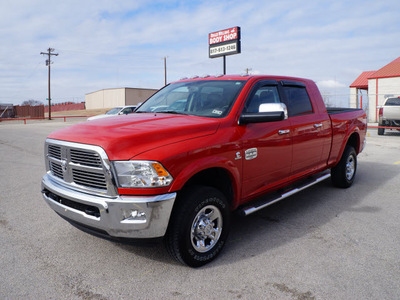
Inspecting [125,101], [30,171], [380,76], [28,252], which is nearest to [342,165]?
[28,252]

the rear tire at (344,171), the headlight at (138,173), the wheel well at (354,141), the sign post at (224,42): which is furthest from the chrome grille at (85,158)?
the sign post at (224,42)

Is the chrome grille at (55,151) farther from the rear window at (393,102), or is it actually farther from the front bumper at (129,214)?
the rear window at (393,102)

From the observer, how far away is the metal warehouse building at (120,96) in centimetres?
7194

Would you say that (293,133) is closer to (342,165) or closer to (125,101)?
(342,165)

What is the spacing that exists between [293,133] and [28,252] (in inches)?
133

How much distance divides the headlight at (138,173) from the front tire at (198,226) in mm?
393

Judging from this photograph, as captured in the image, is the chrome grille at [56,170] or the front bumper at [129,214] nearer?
the front bumper at [129,214]

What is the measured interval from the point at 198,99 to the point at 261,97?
0.77m

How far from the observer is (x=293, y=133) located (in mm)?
4352

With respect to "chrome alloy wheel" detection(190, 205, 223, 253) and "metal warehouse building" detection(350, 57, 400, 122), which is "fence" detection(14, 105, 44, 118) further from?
"chrome alloy wheel" detection(190, 205, 223, 253)

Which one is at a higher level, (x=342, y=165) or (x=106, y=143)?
(x=106, y=143)

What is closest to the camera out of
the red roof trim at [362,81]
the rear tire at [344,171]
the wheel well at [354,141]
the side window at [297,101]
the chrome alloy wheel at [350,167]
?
the side window at [297,101]

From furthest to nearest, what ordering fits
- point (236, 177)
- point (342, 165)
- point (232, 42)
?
point (232, 42) → point (342, 165) → point (236, 177)

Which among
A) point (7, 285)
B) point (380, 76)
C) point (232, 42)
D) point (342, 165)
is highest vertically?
point (232, 42)
